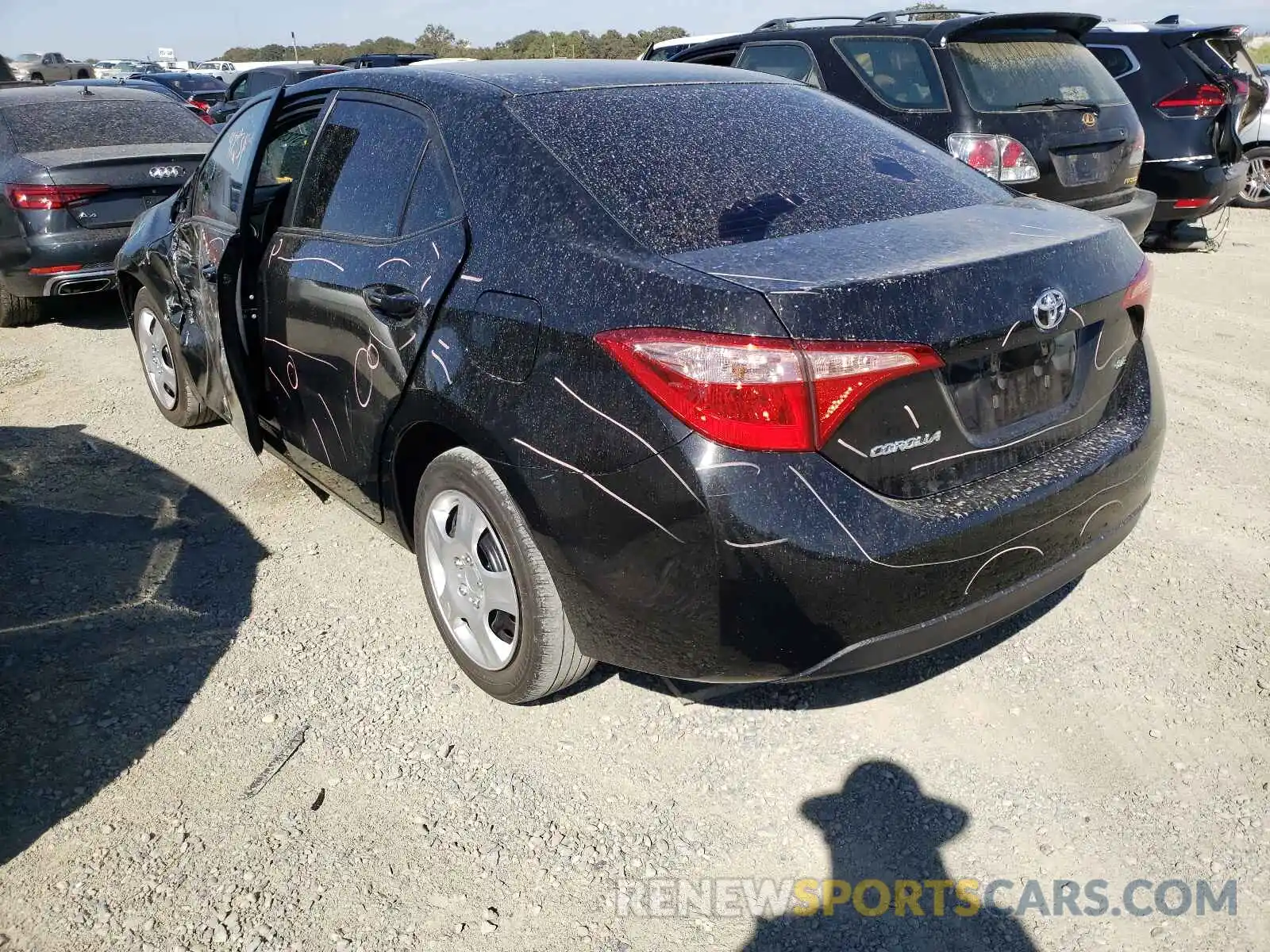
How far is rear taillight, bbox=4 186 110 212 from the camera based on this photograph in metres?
6.45

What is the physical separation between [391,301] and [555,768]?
134 cm

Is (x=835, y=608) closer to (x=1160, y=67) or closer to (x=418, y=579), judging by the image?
(x=418, y=579)

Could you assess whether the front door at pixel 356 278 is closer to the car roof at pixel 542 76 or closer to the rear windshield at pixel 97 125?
the car roof at pixel 542 76

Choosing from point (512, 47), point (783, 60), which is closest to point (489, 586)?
point (783, 60)

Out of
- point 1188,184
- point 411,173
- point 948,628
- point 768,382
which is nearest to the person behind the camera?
point 768,382

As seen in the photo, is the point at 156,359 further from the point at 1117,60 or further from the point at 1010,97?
the point at 1117,60

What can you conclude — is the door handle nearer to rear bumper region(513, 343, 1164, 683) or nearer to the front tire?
the front tire

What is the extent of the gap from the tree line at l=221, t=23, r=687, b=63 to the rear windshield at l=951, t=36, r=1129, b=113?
3361 centimetres

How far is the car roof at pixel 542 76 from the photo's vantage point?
2926 millimetres

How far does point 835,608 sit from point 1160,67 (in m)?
8.32

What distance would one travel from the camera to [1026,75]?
6355 millimetres

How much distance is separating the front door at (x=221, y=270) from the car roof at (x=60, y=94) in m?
3.80

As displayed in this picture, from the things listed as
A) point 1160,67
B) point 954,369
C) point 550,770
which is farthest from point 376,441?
point 1160,67

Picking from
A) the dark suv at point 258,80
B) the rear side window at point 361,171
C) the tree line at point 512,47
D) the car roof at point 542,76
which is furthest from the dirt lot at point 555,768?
→ the tree line at point 512,47
